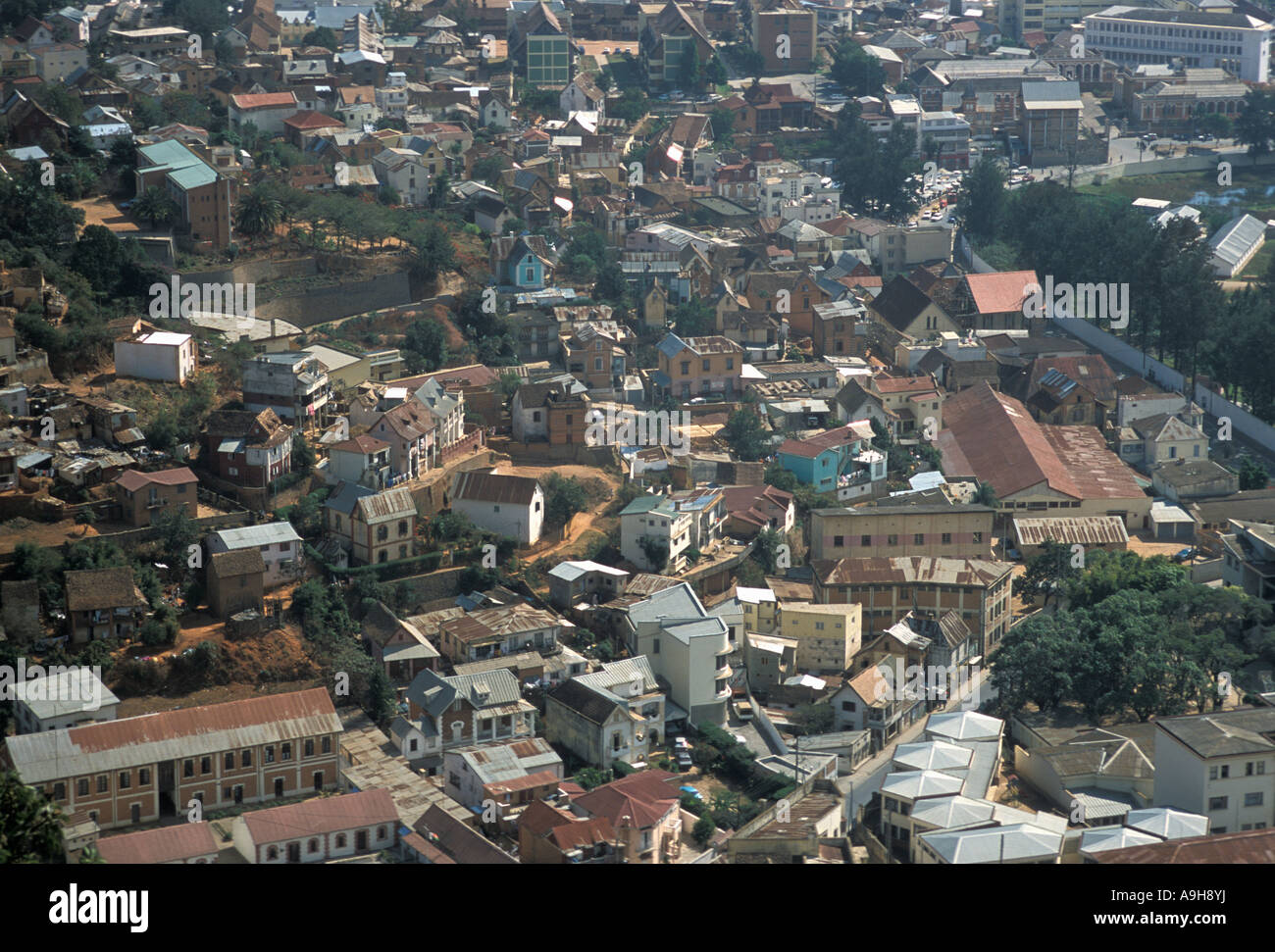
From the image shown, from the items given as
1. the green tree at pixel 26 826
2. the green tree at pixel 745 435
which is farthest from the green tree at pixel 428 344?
the green tree at pixel 26 826

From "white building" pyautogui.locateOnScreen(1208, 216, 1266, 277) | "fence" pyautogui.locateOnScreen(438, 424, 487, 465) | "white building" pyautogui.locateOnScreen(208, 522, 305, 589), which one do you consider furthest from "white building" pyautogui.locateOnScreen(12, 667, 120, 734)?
"white building" pyautogui.locateOnScreen(1208, 216, 1266, 277)

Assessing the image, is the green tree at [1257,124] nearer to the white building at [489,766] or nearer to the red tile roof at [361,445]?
the red tile roof at [361,445]

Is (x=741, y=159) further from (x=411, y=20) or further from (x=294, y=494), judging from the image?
(x=294, y=494)

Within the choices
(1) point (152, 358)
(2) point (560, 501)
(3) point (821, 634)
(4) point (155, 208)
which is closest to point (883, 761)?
(3) point (821, 634)

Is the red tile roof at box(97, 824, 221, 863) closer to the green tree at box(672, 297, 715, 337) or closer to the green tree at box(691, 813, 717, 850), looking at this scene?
the green tree at box(691, 813, 717, 850)

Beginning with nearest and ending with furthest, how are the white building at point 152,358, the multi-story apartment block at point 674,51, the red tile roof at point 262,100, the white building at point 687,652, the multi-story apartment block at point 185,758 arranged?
1. the multi-story apartment block at point 185,758
2. the white building at point 687,652
3. the white building at point 152,358
4. the red tile roof at point 262,100
5. the multi-story apartment block at point 674,51
